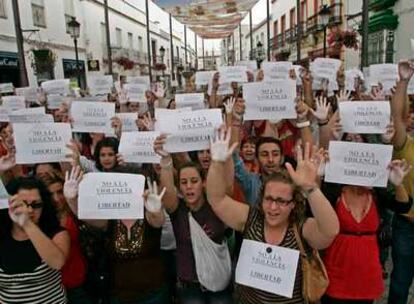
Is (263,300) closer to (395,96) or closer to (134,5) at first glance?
(395,96)

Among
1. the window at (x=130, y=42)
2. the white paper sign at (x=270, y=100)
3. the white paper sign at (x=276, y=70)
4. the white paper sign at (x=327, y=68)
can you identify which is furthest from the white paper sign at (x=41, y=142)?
the window at (x=130, y=42)

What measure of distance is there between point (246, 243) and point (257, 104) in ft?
6.11

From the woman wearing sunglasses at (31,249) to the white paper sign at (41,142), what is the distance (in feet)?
2.73

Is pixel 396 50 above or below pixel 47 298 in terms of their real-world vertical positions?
above

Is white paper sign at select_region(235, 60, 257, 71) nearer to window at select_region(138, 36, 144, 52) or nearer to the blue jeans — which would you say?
the blue jeans

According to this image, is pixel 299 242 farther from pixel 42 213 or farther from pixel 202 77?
pixel 202 77

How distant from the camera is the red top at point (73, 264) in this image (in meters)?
2.83

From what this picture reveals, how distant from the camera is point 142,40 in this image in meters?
37.2

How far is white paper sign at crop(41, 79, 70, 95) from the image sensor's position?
667 centimetres

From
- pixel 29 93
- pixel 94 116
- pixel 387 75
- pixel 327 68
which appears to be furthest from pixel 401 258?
pixel 29 93

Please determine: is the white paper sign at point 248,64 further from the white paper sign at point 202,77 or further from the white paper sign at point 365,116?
the white paper sign at point 365,116

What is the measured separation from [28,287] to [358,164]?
2.01 metres

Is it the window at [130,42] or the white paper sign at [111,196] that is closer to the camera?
the white paper sign at [111,196]

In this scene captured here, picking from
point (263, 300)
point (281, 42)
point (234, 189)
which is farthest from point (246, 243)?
point (281, 42)
